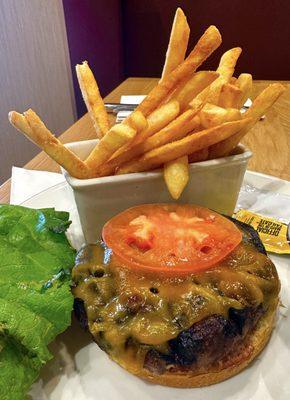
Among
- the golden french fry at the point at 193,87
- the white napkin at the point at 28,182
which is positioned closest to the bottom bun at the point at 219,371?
the golden french fry at the point at 193,87

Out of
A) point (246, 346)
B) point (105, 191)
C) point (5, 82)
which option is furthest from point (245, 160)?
point (5, 82)

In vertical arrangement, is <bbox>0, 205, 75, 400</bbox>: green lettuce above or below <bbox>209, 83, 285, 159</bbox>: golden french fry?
below

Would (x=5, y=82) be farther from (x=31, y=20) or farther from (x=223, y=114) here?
(x=223, y=114)

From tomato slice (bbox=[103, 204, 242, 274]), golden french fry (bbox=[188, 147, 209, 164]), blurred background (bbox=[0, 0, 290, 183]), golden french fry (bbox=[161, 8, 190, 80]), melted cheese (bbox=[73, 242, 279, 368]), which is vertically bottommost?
blurred background (bbox=[0, 0, 290, 183])

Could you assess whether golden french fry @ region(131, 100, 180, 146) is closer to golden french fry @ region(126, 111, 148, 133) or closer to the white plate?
golden french fry @ region(126, 111, 148, 133)

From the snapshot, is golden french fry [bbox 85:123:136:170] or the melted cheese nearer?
the melted cheese

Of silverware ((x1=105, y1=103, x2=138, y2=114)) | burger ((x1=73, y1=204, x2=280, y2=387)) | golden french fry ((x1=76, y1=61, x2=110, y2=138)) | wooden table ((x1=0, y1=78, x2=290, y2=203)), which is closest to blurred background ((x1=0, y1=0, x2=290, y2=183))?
wooden table ((x1=0, y1=78, x2=290, y2=203))

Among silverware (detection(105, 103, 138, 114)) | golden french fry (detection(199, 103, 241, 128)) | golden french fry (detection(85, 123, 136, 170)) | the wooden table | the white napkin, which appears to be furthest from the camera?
silverware (detection(105, 103, 138, 114))

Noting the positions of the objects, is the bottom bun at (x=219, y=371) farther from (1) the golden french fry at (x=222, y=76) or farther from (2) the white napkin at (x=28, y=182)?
(2) the white napkin at (x=28, y=182)
